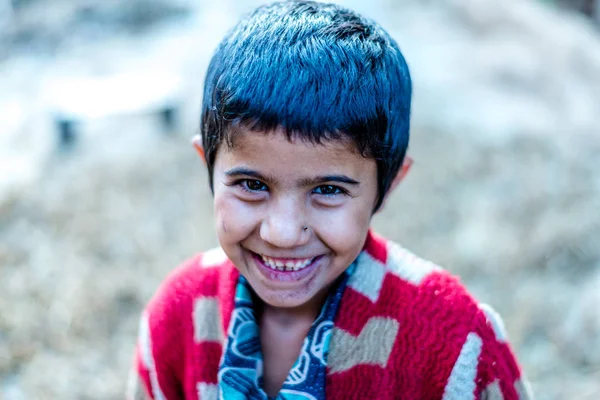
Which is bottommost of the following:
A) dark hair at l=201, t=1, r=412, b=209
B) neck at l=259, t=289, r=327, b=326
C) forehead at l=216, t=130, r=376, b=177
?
neck at l=259, t=289, r=327, b=326

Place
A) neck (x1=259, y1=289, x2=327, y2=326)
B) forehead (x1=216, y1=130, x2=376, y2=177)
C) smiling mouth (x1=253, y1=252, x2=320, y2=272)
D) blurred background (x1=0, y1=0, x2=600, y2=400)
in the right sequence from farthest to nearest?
blurred background (x1=0, y1=0, x2=600, y2=400) < neck (x1=259, y1=289, x2=327, y2=326) < smiling mouth (x1=253, y1=252, x2=320, y2=272) < forehead (x1=216, y1=130, x2=376, y2=177)

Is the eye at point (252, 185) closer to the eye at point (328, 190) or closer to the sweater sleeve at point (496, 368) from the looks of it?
the eye at point (328, 190)

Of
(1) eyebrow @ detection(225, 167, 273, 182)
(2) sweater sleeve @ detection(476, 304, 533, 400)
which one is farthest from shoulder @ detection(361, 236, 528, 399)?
(1) eyebrow @ detection(225, 167, 273, 182)

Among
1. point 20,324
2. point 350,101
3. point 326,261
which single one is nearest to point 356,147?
point 350,101

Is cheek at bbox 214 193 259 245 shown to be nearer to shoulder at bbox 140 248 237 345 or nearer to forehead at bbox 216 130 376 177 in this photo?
forehead at bbox 216 130 376 177

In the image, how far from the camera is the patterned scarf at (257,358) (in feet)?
4.32

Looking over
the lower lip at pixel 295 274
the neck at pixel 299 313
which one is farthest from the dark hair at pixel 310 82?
the neck at pixel 299 313

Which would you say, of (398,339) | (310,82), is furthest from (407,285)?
(310,82)

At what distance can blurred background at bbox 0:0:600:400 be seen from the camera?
2889mm

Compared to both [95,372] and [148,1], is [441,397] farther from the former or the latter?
[148,1]

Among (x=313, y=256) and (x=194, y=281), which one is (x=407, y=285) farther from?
(x=194, y=281)

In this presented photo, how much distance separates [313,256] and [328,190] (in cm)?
13

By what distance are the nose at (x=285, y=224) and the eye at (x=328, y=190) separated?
0.05 m

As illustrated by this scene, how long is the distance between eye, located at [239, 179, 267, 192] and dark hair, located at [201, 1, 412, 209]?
8cm
